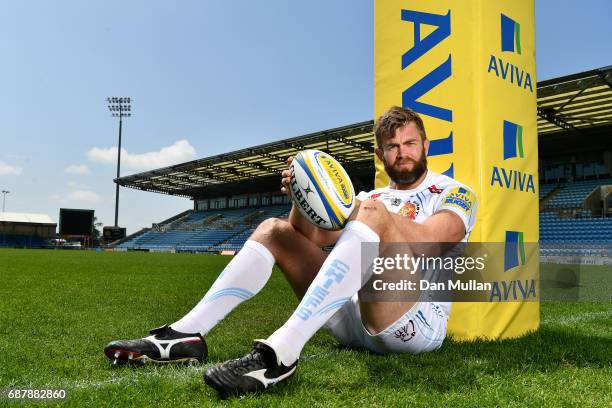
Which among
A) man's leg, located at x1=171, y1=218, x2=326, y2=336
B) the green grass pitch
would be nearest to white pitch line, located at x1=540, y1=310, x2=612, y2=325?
the green grass pitch

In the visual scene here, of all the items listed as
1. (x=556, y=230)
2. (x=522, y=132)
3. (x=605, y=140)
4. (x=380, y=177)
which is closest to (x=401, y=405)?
(x=380, y=177)

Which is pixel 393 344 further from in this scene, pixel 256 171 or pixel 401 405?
pixel 256 171

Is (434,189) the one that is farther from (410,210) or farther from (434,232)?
(434,232)

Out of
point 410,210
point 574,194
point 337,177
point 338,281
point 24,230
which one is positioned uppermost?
point 574,194

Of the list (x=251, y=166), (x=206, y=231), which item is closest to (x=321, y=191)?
(x=251, y=166)

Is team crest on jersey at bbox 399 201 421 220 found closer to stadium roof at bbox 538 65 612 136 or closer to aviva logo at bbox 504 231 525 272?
aviva logo at bbox 504 231 525 272

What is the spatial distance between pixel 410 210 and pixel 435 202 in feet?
0.45

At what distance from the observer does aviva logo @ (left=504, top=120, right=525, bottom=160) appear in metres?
3.04

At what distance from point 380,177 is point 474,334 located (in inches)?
46.3

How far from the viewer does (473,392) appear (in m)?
1.95

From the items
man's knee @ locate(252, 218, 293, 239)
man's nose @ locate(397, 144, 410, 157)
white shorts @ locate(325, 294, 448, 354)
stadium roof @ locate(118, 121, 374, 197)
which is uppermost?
stadium roof @ locate(118, 121, 374, 197)

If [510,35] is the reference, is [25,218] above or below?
above

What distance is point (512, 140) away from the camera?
308 cm

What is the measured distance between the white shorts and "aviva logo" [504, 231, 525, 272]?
31.4 inches
